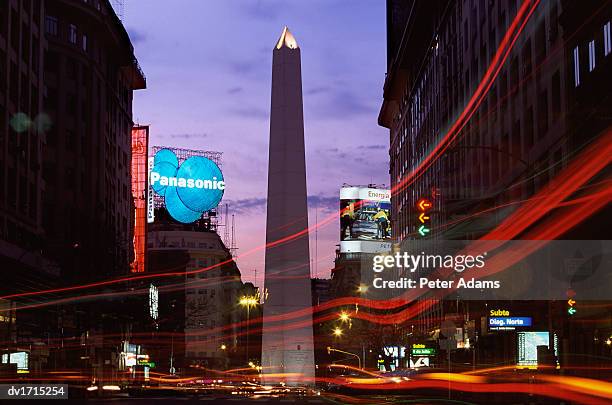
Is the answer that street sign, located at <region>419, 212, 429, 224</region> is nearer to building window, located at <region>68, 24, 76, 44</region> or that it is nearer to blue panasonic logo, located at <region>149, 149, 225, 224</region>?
building window, located at <region>68, 24, 76, 44</region>

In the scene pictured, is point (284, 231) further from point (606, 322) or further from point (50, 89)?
point (50, 89)

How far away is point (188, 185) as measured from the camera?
97.6 metres

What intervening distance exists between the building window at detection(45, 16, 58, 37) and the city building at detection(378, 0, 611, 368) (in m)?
31.2

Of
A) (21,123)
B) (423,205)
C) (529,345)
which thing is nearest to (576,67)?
(529,345)

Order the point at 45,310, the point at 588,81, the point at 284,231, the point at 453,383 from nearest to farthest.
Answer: the point at 588,81
the point at 453,383
the point at 45,310
the point at 284,231

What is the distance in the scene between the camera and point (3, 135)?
50.2 metres

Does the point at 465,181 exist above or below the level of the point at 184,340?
above

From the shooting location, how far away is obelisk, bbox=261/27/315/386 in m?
58.6

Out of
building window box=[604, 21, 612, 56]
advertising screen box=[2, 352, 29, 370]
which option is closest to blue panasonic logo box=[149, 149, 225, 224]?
advertising screen box=[2, 352, 29, 370]

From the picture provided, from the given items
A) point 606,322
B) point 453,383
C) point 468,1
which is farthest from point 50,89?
point 606,322

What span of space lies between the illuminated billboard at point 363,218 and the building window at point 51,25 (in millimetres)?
79886

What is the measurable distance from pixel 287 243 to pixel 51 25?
119 feet

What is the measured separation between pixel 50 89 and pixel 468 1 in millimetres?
37456

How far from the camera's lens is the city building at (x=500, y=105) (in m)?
35.2
